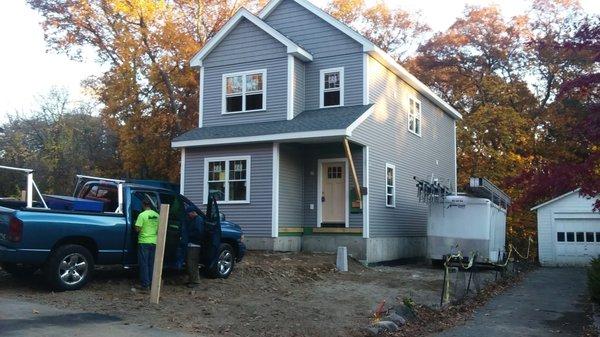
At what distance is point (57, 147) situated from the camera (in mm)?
31406

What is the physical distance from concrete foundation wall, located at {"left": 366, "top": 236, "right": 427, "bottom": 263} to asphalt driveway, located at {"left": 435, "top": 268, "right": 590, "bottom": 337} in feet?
13.6

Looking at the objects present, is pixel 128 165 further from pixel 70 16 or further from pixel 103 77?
pixel 70 16

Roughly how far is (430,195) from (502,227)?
3984mm

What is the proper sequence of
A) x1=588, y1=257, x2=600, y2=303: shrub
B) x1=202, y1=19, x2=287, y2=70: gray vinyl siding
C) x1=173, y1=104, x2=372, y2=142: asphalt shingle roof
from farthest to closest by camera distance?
x1=202, y1=19, x2=287, y2=70: gray vinyl siding
x1=173, y1=104, x2=372, y2=142: asphalt shingle roof
x1=588, y1=257, x2=600, y2=303: shrub

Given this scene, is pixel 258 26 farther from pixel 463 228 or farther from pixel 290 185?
pixel 463 228

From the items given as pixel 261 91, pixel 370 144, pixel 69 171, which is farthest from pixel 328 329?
pixel 69 171

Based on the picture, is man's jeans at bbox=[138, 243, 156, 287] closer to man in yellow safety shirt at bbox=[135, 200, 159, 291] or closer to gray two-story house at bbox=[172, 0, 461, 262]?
man in yellow safety shirt at bbox=[135, 200, 159, 291]

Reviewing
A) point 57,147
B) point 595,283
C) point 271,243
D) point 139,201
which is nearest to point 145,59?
point 57,147

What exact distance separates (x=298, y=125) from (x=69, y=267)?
29.7 ft

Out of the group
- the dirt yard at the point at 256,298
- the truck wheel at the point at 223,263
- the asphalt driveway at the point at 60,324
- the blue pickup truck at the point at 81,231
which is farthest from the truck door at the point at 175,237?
the asphalt driveway at the point at 60,324

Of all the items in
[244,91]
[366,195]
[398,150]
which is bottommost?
[366,195]

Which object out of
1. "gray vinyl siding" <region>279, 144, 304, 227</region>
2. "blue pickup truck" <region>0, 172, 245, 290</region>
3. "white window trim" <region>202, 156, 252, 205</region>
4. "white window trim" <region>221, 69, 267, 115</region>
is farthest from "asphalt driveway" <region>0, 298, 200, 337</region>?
"white window trim" <region>221, 69, 267, 115</region>

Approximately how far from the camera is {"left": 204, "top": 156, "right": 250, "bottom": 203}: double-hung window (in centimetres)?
1803

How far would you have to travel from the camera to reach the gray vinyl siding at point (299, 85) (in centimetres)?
1877
